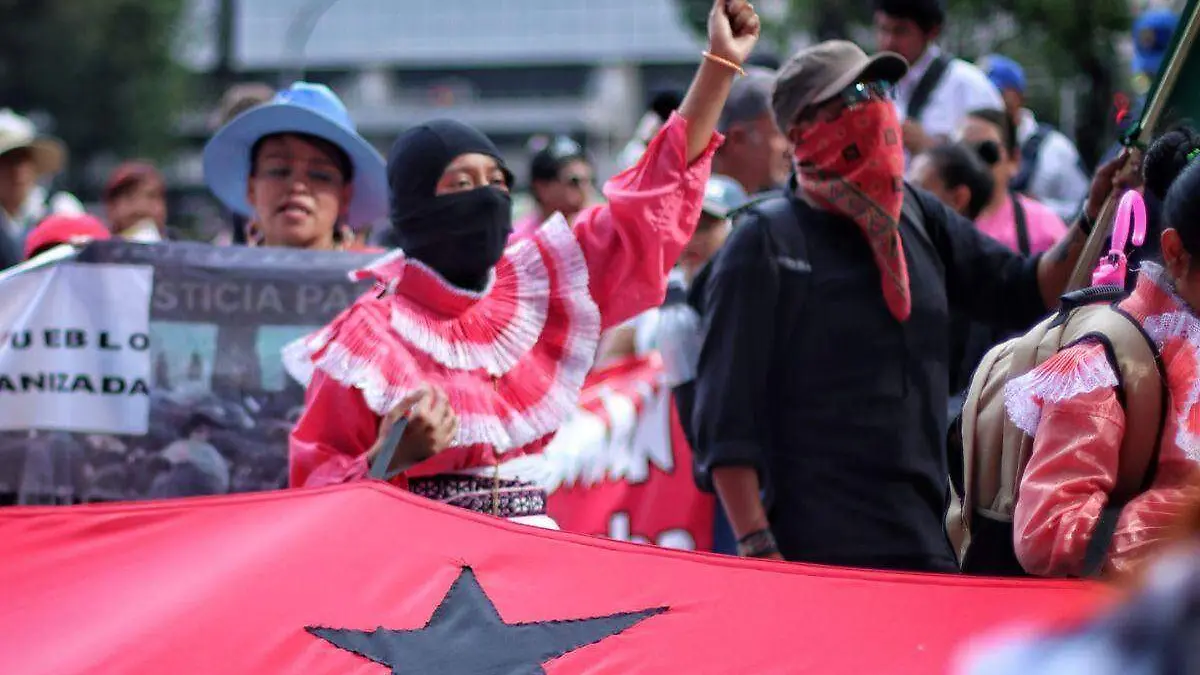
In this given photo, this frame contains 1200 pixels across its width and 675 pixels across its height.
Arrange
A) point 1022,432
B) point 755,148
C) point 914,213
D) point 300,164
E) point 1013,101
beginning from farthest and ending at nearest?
1. point 1013,101
2. point 755,148
3. point 300,164
4. point 914,213
5. point 1022,432

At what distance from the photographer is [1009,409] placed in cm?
312

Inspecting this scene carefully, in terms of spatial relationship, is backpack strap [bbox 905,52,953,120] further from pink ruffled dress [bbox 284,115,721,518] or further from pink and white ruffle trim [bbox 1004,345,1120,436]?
pink and white ruffle trim [bbox 1004,345,1120,436]

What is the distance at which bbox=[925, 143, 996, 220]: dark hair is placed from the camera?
615 centimetres

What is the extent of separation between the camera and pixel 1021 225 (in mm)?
6812

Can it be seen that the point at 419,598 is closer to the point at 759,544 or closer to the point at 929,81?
the point at 759,544

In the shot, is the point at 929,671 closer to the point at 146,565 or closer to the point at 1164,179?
the point at 1164,179

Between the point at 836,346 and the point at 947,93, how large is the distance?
3726mm

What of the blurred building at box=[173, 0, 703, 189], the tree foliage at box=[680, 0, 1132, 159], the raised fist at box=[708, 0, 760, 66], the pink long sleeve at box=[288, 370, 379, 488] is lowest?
the pink long sleeve at box=[288, 370, 379, 488]

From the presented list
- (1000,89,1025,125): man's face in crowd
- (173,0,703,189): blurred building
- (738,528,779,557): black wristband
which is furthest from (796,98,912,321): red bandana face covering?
(173,0,703,189): blurred building

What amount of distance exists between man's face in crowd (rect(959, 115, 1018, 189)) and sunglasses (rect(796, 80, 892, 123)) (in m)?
2.60

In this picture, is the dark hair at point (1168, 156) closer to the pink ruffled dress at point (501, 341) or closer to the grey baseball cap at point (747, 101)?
the pink ruffled dress at point (501, 341)

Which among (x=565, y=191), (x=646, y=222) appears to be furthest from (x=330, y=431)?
(x=565, y=191)

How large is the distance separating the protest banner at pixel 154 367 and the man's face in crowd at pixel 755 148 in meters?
1.43

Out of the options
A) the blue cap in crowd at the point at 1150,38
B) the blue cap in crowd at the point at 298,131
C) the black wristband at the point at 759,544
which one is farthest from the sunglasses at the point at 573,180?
the black wristband at the point at 759,544
